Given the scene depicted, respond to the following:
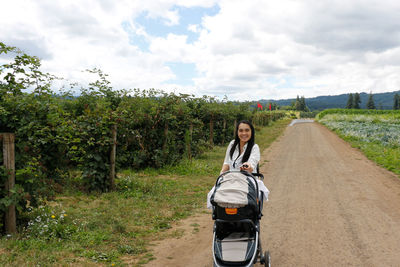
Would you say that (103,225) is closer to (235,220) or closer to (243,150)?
(243,150)

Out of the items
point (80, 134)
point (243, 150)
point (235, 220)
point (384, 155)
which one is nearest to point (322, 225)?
point (243, 150)

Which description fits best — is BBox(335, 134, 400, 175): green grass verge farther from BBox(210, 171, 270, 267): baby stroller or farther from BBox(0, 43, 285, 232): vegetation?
BBox(210, 171, 270, 267): baby stroller

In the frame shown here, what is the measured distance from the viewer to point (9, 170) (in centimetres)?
478

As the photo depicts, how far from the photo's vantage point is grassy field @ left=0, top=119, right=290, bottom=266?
4406 mm

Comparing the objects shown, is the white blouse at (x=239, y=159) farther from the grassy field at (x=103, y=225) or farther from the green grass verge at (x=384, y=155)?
the green grass verge at (x=384, y=155)

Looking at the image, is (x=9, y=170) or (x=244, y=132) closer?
(x=244, y=132)

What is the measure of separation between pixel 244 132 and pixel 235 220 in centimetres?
139

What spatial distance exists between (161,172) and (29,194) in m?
5.84

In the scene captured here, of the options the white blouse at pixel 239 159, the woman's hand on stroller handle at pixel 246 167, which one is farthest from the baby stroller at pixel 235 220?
the white blouse at pixel 239 159

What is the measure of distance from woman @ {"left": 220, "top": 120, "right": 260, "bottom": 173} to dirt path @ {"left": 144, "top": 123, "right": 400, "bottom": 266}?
1562mm

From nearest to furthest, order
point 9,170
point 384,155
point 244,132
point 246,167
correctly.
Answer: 1. point 246,167
2. point 244,132
3. point 9,170
4. point 384,155

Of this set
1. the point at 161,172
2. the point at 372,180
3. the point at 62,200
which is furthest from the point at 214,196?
the point at 372,180

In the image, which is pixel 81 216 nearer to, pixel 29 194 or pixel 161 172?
pixel 29 194

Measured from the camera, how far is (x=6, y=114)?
4832mm
